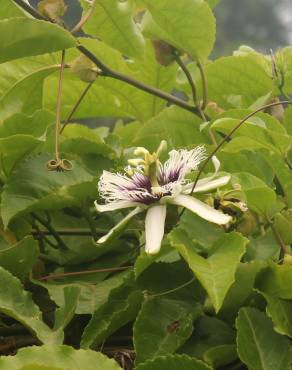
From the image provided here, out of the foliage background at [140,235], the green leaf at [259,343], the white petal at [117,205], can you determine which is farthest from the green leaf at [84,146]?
the green leaf at [259,343]

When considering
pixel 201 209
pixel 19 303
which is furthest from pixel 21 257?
pixel 201 209

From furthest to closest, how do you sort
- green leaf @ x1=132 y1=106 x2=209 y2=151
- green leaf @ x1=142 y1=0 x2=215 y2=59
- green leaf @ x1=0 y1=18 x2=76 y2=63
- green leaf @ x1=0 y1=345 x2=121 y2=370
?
1. green leaf @ x1=132 y1=106 x2=209 y2=151
2. green leaf @ x1=142 y1=0 x2=215 y2=59
3. green leaf @ x1=0 y1=18 x2=76 y2=63
4. green leaf @ x1=0 y1=345 x2=121 y2=370

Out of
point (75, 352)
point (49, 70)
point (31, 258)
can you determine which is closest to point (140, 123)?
point (49, 70)

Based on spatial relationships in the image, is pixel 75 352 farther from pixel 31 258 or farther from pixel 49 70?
pixel 49 70

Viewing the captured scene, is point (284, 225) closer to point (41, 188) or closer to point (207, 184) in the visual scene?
point (207, 184)

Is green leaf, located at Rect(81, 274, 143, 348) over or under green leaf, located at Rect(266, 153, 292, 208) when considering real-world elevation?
under

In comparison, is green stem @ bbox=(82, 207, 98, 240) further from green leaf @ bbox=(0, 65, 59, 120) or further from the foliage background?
green leaf @ bbox=(0, 65, 59, 120)

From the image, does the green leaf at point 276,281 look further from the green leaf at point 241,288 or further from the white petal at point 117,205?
the white petal at point 117,205

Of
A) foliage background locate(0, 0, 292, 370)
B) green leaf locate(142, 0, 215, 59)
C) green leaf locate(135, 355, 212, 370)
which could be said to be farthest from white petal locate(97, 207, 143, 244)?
green leaf locate(142, 0, 215, 59)
